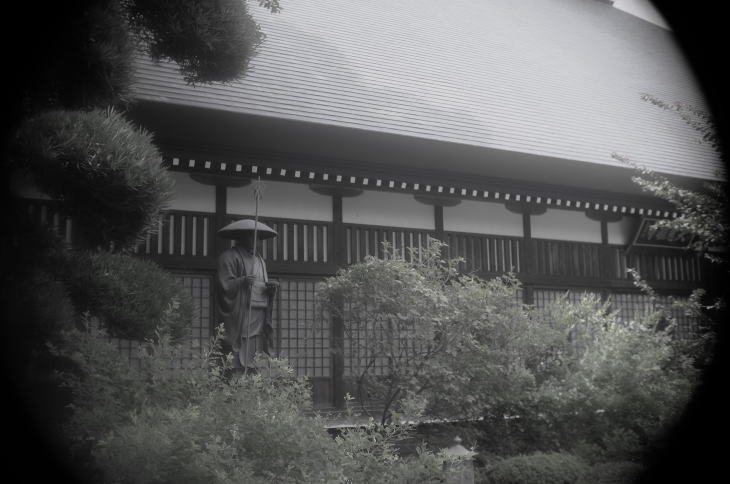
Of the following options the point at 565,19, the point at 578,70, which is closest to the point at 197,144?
the point at 578,70

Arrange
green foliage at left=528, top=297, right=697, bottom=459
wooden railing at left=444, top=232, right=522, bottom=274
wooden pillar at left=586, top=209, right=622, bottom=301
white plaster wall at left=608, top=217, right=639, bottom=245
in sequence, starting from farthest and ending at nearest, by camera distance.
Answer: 1. white plaster wall at left=608, top=217, right=639, bottom=245
2. wooden pillar at left=586, top=209, right=622, bottom=301
3. wooden railing at left=444, top=232, right=522, bottom=274
4. green foliage at left=528, top=297, right=697, bottom=459

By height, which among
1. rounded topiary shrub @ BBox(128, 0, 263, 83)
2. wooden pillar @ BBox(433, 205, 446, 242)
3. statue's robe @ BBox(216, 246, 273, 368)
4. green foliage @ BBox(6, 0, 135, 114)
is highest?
rounded topiary shrub @ BBox(128, 0, 263, 83)

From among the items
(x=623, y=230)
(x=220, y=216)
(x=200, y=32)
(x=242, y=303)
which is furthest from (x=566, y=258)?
(x=200, y=32)

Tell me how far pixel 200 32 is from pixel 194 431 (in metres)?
3.17

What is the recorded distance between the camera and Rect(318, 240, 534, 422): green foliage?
8211 millimetres

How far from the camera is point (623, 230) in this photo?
43.5 ft

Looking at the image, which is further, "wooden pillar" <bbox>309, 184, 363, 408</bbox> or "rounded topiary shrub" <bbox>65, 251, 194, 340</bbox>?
"wooden pillar" <bbox>309, 184, 363, 408</bbox>

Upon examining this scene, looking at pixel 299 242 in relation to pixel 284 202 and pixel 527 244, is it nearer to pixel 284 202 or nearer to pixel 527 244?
pixel 284 202

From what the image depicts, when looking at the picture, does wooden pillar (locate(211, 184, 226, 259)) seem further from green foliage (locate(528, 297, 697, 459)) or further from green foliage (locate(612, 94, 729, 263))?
green foliage (locate(612, 94, 729, 263))

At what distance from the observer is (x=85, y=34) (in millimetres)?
5453

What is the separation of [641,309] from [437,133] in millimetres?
5692

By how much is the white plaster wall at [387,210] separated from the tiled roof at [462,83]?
3.84 ft

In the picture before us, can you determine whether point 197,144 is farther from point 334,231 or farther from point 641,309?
point 641,309

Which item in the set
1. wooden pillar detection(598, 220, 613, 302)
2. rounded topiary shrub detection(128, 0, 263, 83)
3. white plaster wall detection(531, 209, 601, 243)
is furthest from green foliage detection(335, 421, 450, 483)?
wooden pillar detection(598, 220, 613, 302)
